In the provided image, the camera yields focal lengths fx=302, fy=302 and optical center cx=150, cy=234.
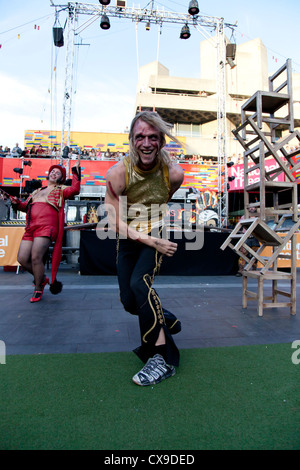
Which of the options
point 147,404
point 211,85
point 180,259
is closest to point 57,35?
point 180,259

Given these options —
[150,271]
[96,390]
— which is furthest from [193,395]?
[150,271]

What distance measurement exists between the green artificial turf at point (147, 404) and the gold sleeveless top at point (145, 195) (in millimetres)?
1028

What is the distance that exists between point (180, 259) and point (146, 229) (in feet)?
15.7

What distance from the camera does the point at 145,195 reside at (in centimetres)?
218

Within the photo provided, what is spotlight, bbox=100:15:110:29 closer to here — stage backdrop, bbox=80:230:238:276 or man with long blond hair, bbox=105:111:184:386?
stage backdrop, bbox=80:230:238:276

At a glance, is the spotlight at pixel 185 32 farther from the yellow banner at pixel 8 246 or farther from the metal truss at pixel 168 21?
the yellow banner at pixel 8 246

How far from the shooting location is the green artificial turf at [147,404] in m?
1.31

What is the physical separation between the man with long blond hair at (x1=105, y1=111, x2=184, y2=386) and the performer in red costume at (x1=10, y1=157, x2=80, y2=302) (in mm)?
2202

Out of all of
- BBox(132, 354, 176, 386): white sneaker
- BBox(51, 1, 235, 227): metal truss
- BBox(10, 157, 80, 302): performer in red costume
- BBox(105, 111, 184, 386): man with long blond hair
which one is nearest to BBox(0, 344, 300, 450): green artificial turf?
BBox(132, 354, 176, 386): white sneaker

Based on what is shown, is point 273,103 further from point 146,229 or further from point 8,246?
point 8,246

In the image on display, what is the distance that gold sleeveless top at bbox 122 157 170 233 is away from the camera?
2145 mm

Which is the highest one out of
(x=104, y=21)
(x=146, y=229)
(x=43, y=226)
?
(x=104, y=21)
